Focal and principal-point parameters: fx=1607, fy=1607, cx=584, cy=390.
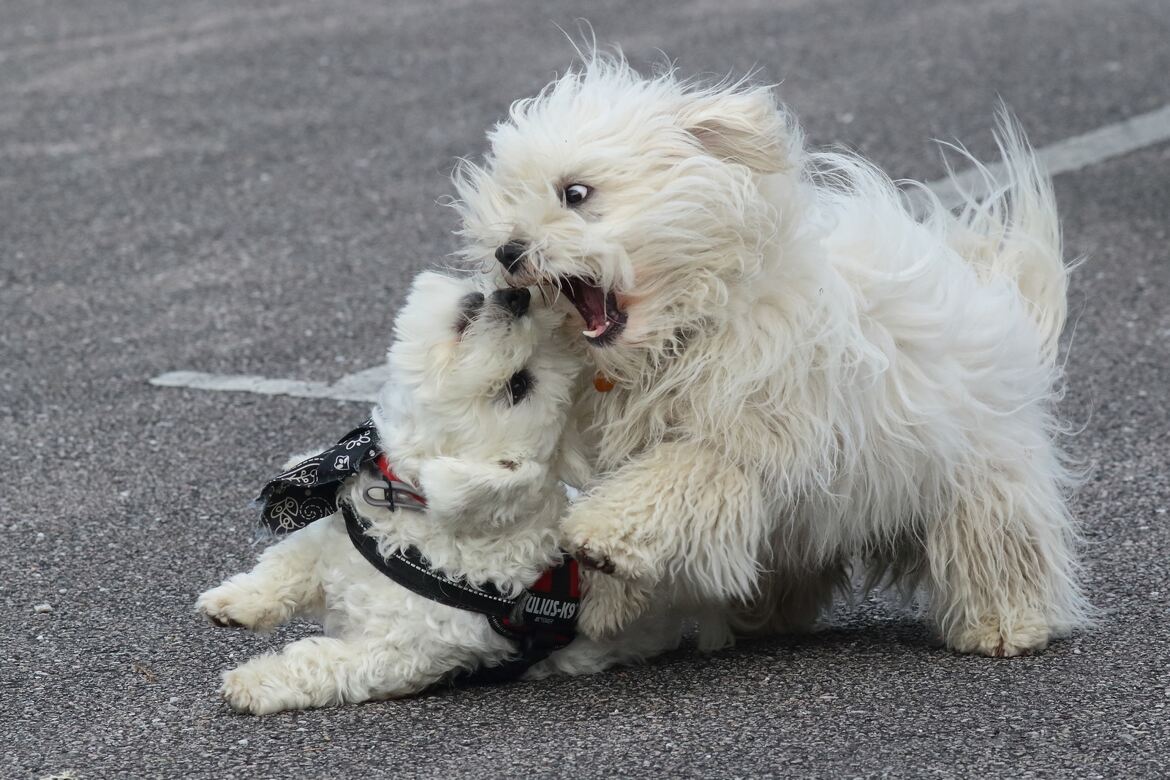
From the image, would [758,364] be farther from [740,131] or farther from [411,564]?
[411,564]

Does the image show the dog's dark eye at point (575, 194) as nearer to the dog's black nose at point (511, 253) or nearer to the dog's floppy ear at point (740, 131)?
the dog's black nose at point (511, 253)

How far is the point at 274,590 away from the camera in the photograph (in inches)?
133

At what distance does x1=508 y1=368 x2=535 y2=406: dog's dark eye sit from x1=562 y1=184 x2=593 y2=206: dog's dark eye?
0.35 meters

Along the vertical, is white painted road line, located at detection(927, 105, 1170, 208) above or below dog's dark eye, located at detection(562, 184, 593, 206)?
below

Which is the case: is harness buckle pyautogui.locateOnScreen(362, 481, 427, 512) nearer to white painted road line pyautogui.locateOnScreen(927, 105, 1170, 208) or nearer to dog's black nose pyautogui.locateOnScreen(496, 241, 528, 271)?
dog's black nose pyautogui.locateOnScreen(496, 241, 528, 271)

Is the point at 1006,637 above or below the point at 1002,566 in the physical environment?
below

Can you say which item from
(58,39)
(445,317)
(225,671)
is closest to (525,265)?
(445,317)

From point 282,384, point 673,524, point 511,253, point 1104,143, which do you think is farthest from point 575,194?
point 1104,143

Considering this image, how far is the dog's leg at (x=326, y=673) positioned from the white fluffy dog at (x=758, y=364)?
0.39 meters

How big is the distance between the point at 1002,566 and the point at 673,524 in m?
0.87

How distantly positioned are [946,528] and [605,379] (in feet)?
2.89

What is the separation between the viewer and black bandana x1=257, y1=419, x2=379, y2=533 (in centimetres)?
339

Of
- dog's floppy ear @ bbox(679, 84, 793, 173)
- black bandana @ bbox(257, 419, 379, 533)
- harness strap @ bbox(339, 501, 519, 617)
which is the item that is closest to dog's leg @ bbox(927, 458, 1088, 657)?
dog's floppy ear @ bbox(679, 84, 793, 173)

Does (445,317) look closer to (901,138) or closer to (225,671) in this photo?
(225,671)
